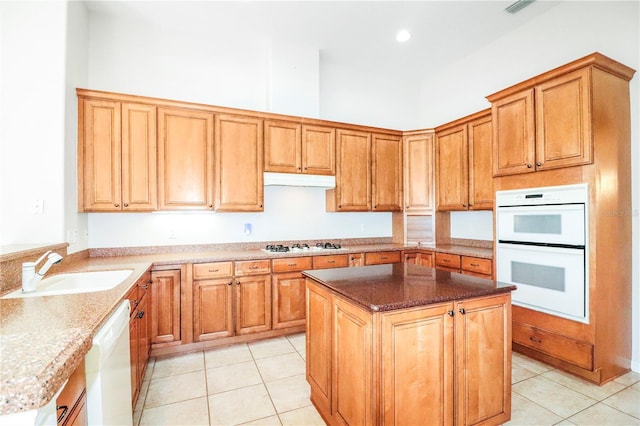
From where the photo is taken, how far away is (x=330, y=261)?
3518 mm

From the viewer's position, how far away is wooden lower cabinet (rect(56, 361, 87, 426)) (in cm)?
92

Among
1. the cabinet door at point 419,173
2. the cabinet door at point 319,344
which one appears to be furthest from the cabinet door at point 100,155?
the cabinet door at point 419,173

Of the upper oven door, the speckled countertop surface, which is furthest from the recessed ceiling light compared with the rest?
the speckled countertop surface

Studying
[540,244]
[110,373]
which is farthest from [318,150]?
[110,373]

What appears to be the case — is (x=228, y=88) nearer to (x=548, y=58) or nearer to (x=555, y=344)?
(x=548, y=58)

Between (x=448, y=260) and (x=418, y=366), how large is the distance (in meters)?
2.35

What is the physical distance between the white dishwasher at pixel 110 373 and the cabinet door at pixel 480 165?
3.55 meters

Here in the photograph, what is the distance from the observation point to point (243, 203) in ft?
11.0

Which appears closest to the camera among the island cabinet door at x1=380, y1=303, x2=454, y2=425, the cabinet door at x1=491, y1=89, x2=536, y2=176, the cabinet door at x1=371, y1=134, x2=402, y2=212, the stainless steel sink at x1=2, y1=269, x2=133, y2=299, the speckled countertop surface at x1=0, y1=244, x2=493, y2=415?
the speckled countertop surface at x1=0, y1=244, x2=493, y2=415

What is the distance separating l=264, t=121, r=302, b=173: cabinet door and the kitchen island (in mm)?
1940

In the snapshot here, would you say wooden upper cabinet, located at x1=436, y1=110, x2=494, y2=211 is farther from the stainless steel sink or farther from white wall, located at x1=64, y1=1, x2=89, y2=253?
white wall, located at x1=64, y1=1, x2=89, y2=253

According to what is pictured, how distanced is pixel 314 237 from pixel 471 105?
2.81 meters

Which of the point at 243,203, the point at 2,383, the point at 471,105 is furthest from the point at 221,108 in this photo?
the point at 471,105

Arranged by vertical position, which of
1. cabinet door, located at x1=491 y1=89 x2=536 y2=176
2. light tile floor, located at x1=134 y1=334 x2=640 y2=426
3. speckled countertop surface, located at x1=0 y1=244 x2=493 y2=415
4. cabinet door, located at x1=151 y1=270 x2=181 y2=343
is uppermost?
cabinet door, located at x1=491 y1=89 x2=536 y2=176
